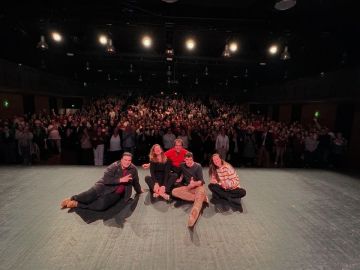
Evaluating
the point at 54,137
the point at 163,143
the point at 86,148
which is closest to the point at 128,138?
the point at 163,143

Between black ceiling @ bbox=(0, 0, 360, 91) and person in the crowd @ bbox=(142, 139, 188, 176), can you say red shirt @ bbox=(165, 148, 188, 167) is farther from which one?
black ceiling @ bbox=(0, 0, 360, 91)

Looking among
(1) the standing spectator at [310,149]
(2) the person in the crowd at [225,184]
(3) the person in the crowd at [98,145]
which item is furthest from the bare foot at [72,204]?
(1) the standing spectator at [310,149]

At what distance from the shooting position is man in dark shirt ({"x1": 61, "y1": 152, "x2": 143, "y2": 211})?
3.89 metres

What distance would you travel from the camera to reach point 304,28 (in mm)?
6086

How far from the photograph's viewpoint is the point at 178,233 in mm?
3344

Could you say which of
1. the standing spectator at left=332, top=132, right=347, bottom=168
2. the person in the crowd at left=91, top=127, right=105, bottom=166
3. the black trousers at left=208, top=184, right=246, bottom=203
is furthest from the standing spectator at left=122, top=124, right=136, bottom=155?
the standing spectator at left=332, top=132, right=347, bottom=168

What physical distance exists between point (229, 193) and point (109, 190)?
2.24 metres

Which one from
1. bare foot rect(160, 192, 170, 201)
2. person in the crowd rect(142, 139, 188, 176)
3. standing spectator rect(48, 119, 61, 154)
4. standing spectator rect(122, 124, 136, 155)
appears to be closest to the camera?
bare foot rect(160, 192, 170, 201)

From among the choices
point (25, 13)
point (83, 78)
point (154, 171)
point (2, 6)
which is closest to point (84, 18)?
point (25, 13)

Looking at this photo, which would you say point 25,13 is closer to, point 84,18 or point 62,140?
point 84,18

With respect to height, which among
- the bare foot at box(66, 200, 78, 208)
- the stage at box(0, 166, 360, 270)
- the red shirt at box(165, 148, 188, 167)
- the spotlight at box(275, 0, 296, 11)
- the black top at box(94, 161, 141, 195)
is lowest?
the stage at box(0, 166, 360, 270)

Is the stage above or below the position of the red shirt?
below

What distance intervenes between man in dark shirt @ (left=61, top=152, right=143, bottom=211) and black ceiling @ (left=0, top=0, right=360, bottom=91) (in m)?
4.13

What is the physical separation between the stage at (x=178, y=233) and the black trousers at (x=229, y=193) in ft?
0.68
